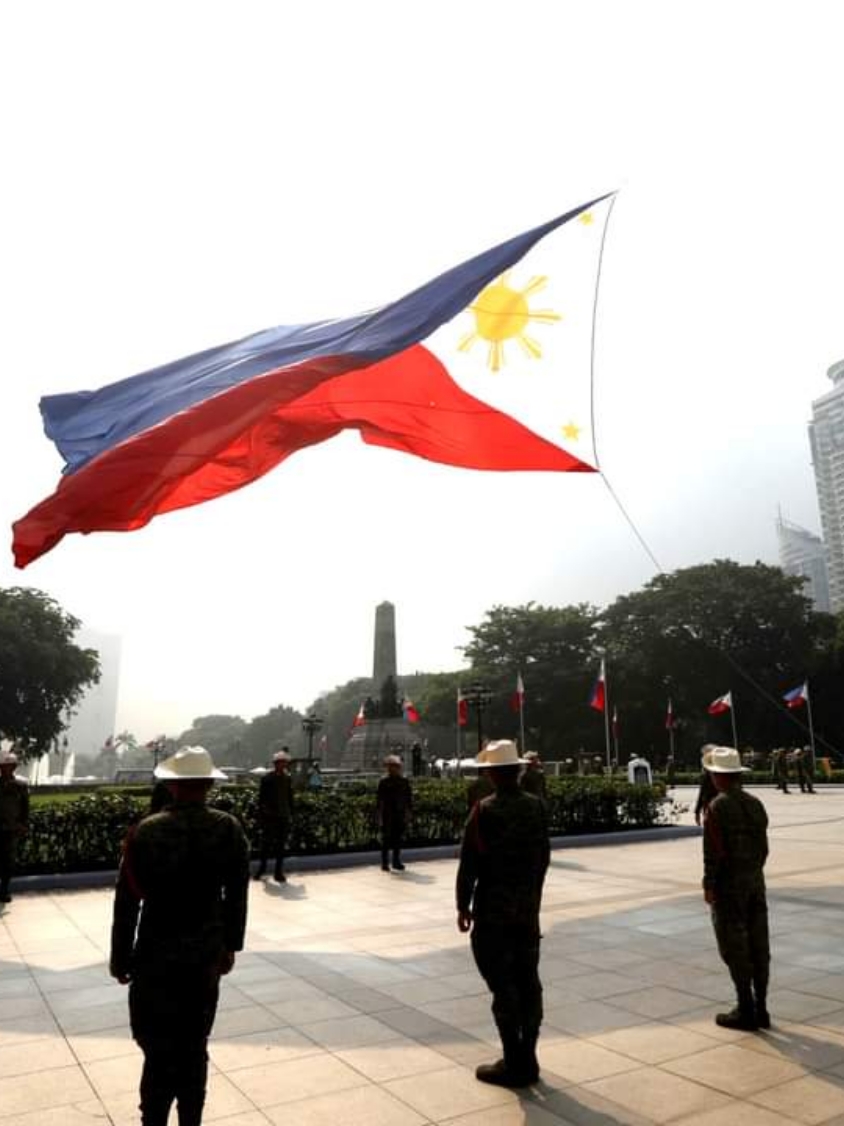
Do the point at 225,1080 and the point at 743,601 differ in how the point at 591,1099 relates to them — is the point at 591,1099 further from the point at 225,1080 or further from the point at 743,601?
the point at 743,601

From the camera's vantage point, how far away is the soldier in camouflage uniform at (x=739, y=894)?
5184 millimetres

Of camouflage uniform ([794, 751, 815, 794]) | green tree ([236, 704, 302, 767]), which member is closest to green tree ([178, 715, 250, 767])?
green tree ([236, 704, 302, 767])

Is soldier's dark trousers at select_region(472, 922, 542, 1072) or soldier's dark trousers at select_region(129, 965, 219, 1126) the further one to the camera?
soldier's dark trousers at select_region(472, 922, 542, 1072)

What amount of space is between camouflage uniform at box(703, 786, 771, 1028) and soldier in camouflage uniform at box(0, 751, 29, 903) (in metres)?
8.11

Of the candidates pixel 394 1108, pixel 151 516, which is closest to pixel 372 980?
pixel 394 1108

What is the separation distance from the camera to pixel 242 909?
3760 mm

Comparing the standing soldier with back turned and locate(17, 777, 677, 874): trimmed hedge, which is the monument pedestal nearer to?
locate(17, 777, 677, 874): trimmed hedge

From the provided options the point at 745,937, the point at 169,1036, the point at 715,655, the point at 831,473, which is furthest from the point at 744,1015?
the point at 831,473

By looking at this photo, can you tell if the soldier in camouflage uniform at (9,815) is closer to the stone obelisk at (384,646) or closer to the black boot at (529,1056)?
the black boot at (529,1056)

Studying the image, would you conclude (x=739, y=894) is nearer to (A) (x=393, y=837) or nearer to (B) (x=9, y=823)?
(A) (x=393, y=837)

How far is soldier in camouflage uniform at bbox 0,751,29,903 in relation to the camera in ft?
32.7

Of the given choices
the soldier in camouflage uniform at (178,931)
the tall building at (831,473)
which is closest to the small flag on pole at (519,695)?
the soldier in camouflage uniform at (178,931)

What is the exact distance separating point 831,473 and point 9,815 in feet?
344

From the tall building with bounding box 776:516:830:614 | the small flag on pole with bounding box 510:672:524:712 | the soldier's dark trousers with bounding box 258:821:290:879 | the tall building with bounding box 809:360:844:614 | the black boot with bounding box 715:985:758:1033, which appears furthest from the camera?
the tall building with bounding box 776:516:830:614
